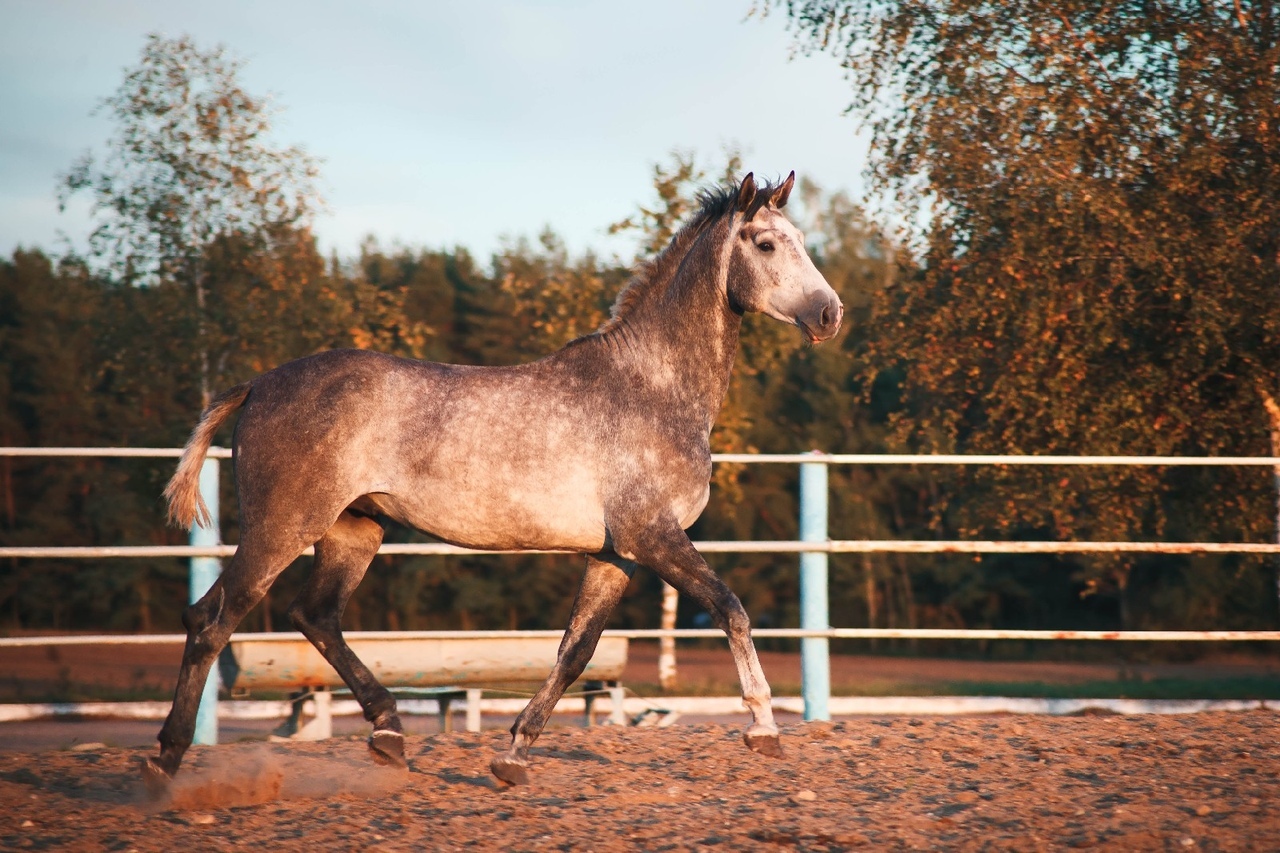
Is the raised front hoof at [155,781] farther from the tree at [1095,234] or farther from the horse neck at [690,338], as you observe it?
the tree at [1095,234]

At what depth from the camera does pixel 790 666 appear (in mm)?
19438

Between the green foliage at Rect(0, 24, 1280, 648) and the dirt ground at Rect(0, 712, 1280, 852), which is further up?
the green foliage at Rect(0, 24, 1280, 648)

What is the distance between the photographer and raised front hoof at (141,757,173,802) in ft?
13.3

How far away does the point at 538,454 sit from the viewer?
4.24 metres

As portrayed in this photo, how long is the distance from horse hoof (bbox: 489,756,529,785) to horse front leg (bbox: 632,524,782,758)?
0.83 meters

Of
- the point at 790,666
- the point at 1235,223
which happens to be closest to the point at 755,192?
the point at 1235,223

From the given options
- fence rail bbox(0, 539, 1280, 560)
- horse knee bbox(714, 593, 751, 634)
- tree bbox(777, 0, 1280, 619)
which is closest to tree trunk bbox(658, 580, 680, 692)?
tree bbox(777, 0, 1280, 619)

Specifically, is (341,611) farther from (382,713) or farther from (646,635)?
(646,635)

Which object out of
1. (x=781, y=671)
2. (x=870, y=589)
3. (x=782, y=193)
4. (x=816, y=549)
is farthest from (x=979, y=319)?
(x=870, y=589)

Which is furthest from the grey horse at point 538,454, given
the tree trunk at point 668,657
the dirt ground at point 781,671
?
the tree trunk at point 668,657

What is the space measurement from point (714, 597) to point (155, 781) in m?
2.05

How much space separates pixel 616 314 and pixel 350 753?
2.21 m

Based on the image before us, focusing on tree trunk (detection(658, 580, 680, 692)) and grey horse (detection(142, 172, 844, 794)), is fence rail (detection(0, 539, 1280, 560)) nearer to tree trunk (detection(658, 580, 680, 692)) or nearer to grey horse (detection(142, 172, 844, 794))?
grey horse (detection(142, 172, 844, 794))

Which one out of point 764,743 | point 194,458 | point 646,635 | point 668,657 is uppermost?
point 194,458
